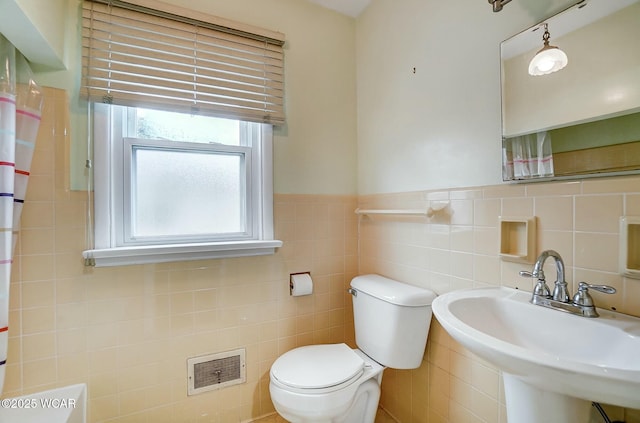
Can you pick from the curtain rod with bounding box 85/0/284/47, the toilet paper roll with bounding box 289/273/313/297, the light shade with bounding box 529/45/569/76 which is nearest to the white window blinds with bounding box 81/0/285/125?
the curtain rod with bounding box 85/0/284/47

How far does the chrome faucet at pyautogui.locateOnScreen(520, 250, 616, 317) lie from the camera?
2.55ft

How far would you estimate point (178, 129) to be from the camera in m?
1.46

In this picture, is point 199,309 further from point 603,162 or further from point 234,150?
point 603,162

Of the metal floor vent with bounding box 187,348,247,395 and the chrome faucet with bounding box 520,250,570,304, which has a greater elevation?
the chrome faucet with bounding box 520,250,570,304

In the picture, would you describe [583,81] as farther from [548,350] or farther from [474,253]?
[548,350]

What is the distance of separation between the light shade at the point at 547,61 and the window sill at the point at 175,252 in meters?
1.27

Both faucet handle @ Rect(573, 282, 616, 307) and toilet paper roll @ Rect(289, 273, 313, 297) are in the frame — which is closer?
faucet handle @ Rect(573, 282, 616, 307)

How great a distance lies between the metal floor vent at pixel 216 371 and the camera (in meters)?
1.41

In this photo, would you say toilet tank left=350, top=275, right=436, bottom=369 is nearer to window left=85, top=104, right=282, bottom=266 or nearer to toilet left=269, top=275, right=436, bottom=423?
toilet left=269, top=275, right=436, bottom=423

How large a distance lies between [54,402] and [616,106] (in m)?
2.21

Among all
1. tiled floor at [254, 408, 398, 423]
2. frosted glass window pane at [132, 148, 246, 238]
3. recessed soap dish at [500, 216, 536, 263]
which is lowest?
tiled floor at [254, 408, 398, 423]

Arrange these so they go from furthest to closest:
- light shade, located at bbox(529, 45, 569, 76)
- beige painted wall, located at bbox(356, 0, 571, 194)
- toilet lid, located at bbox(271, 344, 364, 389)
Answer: toilet lid, located at bbox(271, 344, 364, 389)
beige painted wall, located at bbox(356, 0, 571, 194)
light shade, located at bbox(529, 45, 569, 76)

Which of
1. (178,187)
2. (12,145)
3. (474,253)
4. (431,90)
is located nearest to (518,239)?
(474,253)

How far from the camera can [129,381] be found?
50.8 inches
